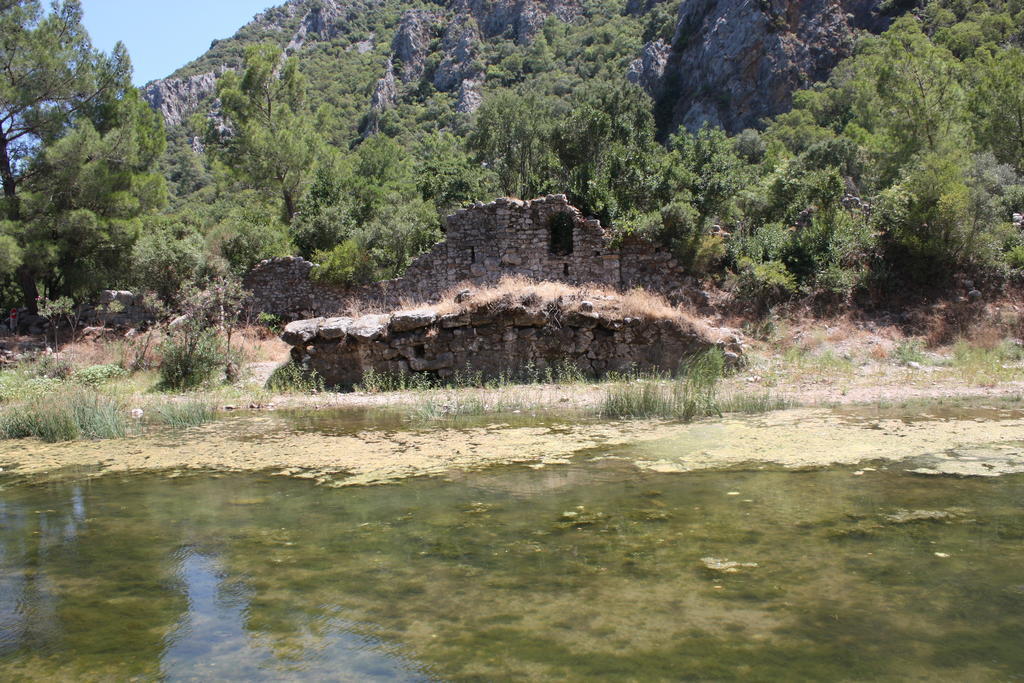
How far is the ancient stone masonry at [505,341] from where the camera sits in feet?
44.0

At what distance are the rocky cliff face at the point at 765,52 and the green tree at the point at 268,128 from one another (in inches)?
1601

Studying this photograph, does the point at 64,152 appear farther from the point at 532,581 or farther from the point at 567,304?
the point at 532,581

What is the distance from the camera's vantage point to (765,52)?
61219 millimetres

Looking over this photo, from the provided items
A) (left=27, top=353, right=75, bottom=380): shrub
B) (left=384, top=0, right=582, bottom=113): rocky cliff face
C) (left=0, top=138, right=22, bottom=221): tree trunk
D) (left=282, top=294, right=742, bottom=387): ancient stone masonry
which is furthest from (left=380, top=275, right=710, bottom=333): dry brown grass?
(left=384, top=0, right=582, bottom=113): rocky cliff face

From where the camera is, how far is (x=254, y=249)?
22.3m

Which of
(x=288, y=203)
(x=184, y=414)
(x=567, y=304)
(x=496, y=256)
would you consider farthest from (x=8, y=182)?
(x=567, y=304)

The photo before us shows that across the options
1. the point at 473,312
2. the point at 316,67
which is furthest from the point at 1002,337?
the point at 316,67

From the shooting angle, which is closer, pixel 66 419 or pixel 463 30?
pixel 66 419

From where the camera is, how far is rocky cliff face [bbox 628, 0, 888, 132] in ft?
197

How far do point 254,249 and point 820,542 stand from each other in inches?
814

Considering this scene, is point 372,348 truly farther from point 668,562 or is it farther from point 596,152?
point 596,152

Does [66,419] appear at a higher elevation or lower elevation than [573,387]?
higher

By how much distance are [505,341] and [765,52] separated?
57581 millimetres

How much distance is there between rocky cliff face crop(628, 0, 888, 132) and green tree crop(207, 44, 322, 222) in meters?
A: 40.7
